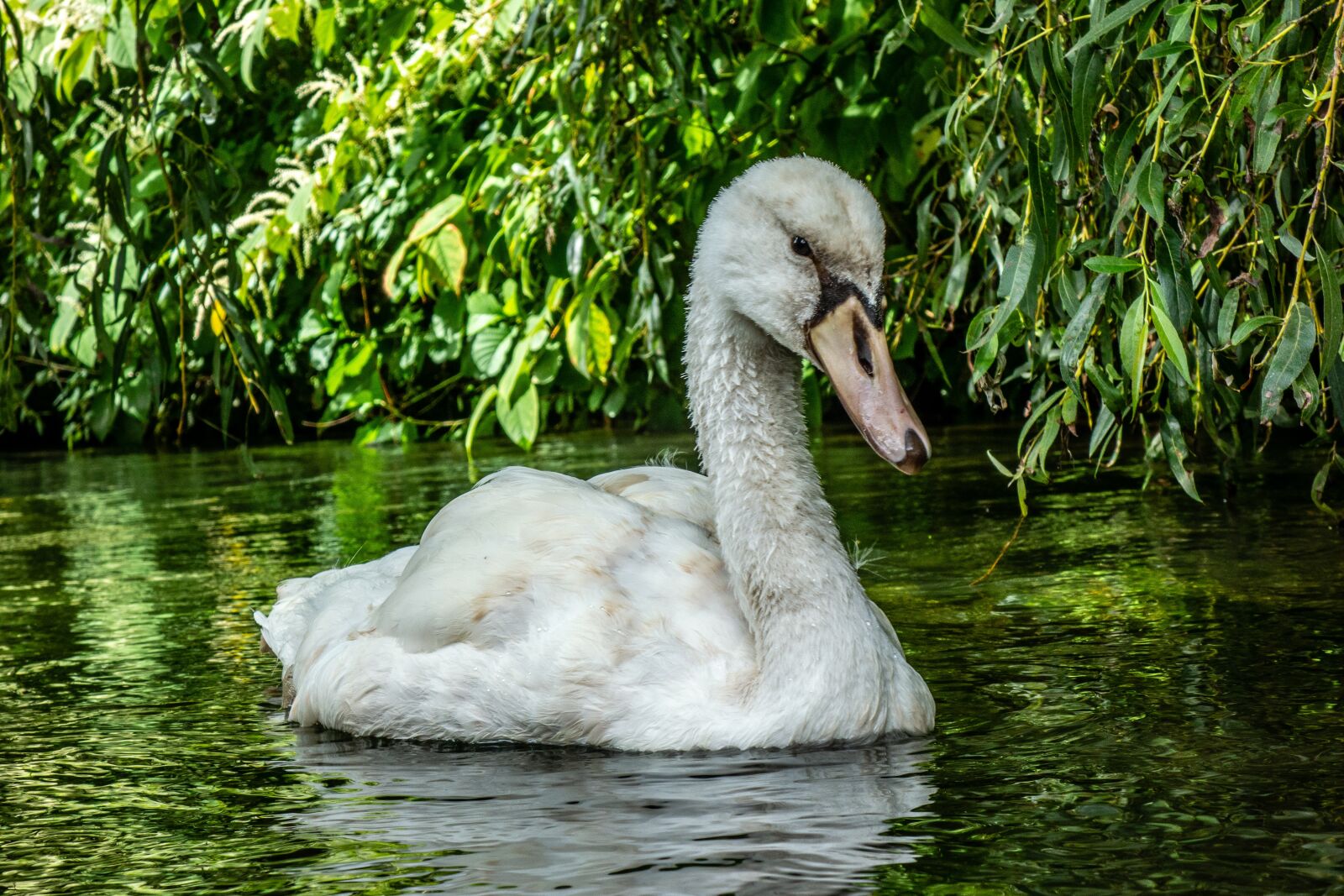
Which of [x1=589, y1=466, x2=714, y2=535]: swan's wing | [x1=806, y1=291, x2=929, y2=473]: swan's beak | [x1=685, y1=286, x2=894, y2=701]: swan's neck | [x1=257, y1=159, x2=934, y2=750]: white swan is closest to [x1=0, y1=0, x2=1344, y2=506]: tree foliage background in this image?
[x1=806, y1=291, x2=929, y2=473]: swan's beak

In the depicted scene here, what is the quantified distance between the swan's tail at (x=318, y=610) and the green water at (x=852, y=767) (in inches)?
4.4

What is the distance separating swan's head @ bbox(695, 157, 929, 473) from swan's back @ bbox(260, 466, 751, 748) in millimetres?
535

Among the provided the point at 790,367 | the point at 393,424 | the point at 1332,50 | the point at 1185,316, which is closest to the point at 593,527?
the point at 790,367

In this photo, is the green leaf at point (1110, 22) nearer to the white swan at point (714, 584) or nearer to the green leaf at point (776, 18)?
the white swan at point (714, 584)

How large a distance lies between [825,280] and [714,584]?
703mm

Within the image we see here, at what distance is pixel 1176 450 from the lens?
4145 millimetres

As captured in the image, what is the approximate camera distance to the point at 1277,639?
Answer: 4.77 metres

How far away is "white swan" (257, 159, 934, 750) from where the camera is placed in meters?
4.01

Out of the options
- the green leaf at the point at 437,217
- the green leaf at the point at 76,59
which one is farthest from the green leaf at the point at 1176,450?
the green leaf at the point at 437,217

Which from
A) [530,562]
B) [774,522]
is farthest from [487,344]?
[774,522]

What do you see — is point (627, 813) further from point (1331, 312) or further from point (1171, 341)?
point (1331, 312)

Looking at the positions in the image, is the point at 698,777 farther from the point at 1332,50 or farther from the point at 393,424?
the point at 393,424

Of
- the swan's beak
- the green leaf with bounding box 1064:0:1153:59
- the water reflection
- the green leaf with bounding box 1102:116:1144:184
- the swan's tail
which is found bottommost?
the water reflection

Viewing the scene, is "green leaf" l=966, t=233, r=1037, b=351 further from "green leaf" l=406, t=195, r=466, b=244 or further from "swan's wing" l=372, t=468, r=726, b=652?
"green leaf" l=406, t=195, r=466, b=244
